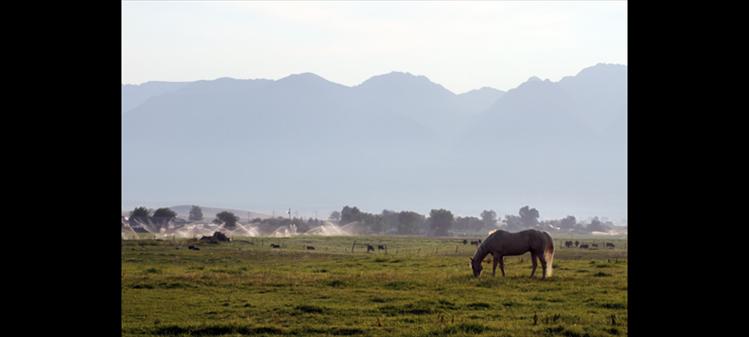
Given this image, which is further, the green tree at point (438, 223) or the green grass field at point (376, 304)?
the green tree at point (438, 223)

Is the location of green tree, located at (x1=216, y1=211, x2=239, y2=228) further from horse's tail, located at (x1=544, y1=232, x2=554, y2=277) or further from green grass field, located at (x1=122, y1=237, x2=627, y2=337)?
horse's tail, located at (x1=544, y1=232, x2=554, y2=277)

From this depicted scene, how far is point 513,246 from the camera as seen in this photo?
88.9 feet

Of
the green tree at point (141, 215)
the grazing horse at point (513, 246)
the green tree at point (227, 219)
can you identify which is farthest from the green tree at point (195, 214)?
the grazing horse at point (513, 246)

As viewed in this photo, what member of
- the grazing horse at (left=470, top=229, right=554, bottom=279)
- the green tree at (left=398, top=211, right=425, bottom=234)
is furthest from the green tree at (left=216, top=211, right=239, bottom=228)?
the grazing horse at (left=470, top=229, right=554, bottom=279)

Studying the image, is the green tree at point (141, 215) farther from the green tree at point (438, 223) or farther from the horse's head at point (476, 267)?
the horse's head at point (476, 267)

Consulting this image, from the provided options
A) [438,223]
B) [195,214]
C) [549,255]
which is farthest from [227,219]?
[549,255]

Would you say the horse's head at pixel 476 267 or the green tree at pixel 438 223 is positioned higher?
the horse's head at pixel 476 267

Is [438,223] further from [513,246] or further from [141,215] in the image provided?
[513,246]

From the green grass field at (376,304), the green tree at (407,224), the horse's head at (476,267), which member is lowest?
the green tree at (407,224)

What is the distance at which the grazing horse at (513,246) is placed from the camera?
26.3 meters

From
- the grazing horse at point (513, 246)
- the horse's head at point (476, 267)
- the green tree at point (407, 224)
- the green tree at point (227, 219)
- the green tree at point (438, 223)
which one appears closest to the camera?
the horse's head at point (476, 267)
